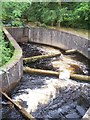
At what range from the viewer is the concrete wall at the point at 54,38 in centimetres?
1778

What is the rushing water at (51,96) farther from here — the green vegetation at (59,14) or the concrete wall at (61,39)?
the green vegetation at (59,14)

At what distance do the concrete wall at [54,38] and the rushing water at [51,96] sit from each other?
226 centimetres

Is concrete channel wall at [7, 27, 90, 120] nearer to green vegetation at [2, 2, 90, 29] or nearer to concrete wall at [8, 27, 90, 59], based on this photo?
concrete wall at [8, 27, 90, 59]

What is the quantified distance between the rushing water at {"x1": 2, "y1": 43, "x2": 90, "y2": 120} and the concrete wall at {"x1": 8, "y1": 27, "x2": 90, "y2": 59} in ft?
7.42

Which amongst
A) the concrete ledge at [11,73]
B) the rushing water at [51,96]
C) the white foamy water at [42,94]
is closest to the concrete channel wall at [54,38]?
the rushing water at [51,96]

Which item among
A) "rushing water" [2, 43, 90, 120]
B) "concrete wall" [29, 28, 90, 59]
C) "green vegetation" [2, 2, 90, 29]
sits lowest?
"rushing water" [2, 43, 90, 120]

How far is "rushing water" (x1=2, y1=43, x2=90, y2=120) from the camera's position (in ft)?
34.3

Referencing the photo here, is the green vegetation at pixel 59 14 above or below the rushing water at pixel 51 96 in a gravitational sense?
above

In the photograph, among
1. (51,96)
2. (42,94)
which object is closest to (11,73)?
(42,94)

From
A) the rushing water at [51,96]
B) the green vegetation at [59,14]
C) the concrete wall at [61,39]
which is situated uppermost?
the green vegetation at [59,14]

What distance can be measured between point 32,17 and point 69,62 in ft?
26.5

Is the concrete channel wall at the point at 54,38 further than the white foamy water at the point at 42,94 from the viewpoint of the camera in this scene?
Yes

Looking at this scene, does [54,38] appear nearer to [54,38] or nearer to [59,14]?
[54,38]

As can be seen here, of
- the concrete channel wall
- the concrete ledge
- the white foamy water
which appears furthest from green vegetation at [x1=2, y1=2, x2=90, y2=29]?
the white foamy water
